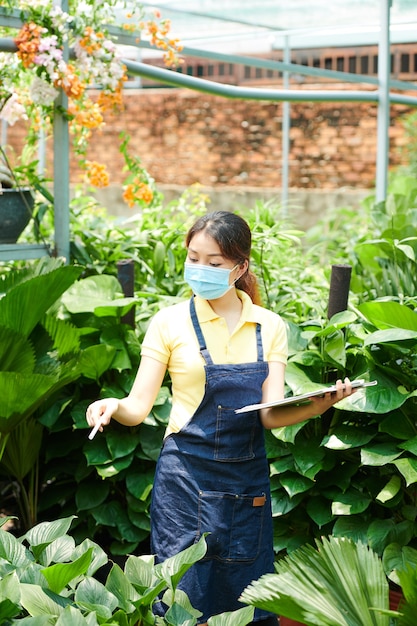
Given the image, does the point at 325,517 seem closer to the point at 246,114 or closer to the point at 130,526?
the point at 130,526

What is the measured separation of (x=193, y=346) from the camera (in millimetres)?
2479

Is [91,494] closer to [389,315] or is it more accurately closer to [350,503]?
[350,503]

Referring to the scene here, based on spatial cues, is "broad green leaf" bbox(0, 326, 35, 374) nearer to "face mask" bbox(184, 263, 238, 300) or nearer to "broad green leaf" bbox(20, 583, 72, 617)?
"face mask" bbox(184, 263, 238, 300)

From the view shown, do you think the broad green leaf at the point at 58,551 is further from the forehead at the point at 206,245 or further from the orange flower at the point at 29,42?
the orange flower at the point at 29,42

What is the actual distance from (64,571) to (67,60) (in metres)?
2.37

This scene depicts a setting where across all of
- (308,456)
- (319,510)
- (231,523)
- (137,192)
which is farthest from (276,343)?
(137,192)

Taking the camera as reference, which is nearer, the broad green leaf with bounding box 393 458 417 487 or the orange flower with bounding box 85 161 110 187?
the broad green leaf with bounding box 393 458 417 487

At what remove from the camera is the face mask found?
2.44 metres

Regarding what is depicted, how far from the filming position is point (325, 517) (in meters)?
3.11

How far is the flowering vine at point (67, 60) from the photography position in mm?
3637

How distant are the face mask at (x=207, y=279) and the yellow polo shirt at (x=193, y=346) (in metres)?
0.07

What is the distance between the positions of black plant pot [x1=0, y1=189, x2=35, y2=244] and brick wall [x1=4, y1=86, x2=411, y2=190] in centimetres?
690

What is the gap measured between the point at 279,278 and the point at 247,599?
7.47 feet

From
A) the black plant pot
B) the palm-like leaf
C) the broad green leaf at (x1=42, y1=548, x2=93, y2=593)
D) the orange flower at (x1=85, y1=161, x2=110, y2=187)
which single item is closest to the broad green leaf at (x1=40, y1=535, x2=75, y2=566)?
the broad green leaf at (x1=42, y1=548, x2=93, y2=593)
